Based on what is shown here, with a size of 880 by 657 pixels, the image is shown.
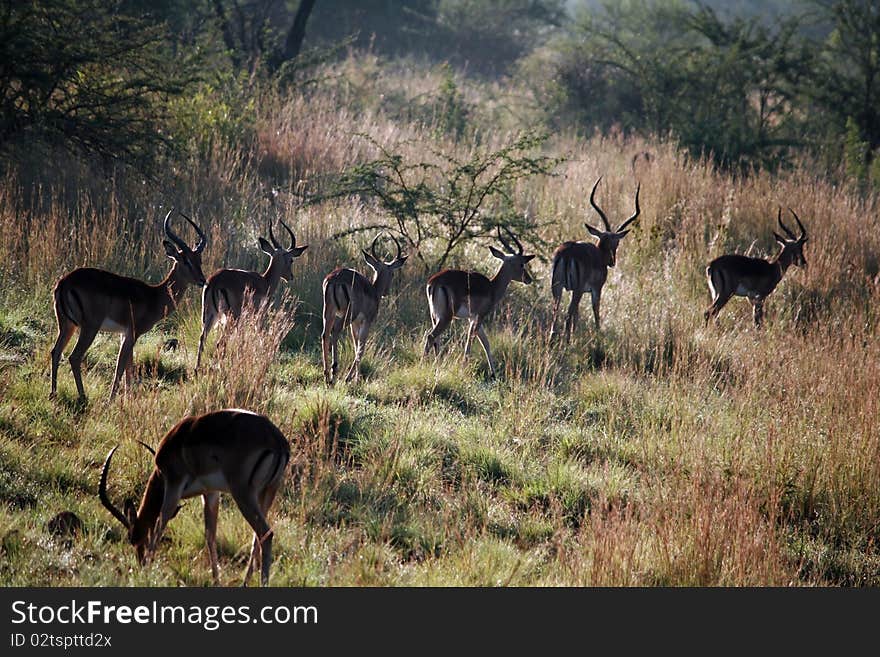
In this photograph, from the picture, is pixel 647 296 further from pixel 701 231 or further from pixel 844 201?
pixel 844 201

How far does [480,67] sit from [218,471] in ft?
80.2

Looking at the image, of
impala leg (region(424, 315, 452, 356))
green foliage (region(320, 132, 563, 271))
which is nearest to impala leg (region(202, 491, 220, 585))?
impala leg (region(424, 315, 452, 356))

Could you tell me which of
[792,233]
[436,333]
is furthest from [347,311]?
[792,233]

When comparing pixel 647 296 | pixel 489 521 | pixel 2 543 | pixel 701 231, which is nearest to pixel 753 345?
pixel 647 296

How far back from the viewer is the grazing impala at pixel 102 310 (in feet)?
19.3

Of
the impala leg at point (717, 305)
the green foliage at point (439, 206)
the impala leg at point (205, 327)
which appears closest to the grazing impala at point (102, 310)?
the impala leg at point (205, 327)

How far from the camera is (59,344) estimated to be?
19.7 ft

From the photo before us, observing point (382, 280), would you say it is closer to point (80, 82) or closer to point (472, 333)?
point (472, 333)

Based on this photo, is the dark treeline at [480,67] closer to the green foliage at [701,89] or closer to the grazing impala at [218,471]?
the green foliage at [701,89]

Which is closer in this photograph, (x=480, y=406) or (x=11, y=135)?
(x=480, y=406)

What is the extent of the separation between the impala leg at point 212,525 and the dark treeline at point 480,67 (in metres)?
6.49

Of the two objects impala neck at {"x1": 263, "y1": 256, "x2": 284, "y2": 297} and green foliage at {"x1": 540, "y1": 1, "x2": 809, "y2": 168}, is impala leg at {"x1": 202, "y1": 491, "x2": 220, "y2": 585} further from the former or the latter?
green foliage at {"x1": 540, "y1": 1, "x2": 809, "y2": 168}

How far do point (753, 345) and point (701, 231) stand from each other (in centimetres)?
302

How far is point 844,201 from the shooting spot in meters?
11.9
